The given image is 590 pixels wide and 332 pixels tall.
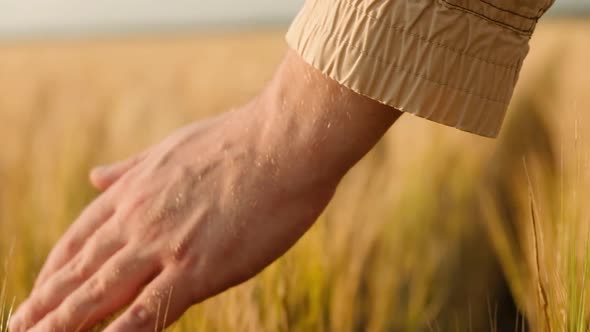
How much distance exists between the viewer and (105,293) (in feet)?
2.33

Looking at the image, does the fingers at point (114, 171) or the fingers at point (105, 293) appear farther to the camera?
the fingers at point (114, 171)

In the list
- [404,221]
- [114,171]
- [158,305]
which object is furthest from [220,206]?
[404,221]

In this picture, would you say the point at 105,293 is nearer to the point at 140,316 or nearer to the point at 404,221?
the point at 140,316

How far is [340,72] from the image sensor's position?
0.62 m

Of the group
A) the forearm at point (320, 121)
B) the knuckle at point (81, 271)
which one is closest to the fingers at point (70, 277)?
the knuckle at point (81, 271)

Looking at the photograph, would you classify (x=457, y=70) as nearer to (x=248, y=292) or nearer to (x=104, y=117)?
(x=248, y=292)

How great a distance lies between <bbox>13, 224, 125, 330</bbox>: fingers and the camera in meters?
0.73

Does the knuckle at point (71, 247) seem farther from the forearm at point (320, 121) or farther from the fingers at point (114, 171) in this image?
the forearm at point (320, 121)

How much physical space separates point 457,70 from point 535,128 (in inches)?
52.5

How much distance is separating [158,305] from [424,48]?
0.91 feet

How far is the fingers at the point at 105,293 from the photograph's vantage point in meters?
0.70

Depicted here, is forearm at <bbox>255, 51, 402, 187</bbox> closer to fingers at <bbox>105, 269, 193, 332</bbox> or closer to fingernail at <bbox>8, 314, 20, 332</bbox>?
fingers at <bbox>105, 269, 193, 332</bbox>


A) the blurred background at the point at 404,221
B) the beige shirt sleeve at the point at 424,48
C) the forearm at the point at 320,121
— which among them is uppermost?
the beige shirt sleeve at the point at 424,48

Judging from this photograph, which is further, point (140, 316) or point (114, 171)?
point (114, 171)
